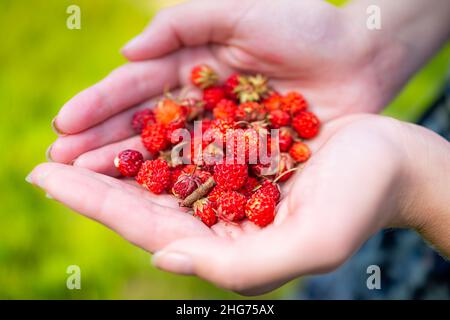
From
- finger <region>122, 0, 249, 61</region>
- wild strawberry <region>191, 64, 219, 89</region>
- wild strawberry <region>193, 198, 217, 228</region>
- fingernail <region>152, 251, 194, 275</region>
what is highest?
finger <region>122, 0, 249, 61</region>

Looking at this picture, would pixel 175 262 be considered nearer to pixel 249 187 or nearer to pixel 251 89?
pixel 249 187

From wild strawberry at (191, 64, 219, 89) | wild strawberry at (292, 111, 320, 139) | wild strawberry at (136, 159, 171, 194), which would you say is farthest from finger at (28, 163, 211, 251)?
wild strawberry at (191, 64, 219, 89)

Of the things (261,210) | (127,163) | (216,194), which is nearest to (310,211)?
(261,210)

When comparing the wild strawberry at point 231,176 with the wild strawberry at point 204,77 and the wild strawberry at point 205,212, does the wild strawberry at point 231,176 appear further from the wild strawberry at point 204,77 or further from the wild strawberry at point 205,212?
the wild strawberry at point 204,77

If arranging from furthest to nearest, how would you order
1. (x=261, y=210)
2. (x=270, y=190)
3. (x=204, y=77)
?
1. (x=204, y=77)
2. (x=270, y=190)
3. (x=261, y=210)

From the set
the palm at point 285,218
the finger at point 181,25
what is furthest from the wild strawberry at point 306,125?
the finger at point 181,25

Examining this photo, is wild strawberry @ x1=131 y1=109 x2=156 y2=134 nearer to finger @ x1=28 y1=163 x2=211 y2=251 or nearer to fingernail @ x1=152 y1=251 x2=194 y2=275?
finger @ x1=28 y1=163 x2=211 y2=251

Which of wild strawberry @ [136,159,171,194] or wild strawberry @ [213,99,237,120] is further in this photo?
wild strawberry @ [213,99,237,120]
